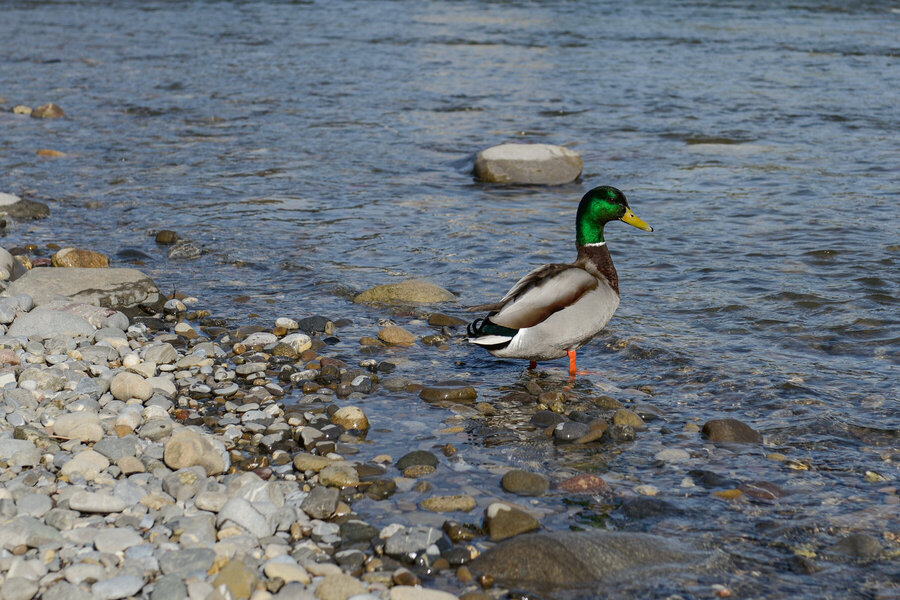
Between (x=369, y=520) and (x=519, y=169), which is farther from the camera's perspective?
(x=519, y=169)

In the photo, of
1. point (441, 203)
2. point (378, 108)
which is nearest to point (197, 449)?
point (441, 203)

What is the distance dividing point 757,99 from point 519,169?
6.00 m

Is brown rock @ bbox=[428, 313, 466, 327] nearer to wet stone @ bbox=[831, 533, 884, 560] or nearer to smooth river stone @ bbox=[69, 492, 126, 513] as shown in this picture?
smooth river stone @ bbox=[69, 492, 126, 513]

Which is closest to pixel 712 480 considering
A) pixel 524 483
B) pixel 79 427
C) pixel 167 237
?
pixel 524 483

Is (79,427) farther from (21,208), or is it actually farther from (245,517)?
(21,208)

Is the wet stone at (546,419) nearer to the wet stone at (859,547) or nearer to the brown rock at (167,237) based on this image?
the wet stone at (859,547)

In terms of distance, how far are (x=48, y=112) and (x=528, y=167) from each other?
782 cm

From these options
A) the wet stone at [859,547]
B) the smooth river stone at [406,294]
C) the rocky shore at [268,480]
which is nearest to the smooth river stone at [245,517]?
the rocky shore at [268,480]

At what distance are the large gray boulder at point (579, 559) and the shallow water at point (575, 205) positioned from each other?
139mm

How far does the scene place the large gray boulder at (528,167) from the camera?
11922mm

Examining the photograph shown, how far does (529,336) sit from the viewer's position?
20.1ft

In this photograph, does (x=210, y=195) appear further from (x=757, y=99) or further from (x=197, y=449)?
(x=757, y=99)

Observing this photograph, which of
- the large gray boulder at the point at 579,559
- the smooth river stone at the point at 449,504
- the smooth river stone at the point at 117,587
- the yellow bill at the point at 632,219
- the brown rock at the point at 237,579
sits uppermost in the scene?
the yellow bill at the point at 632,219

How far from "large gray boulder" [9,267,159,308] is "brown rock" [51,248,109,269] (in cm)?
57
